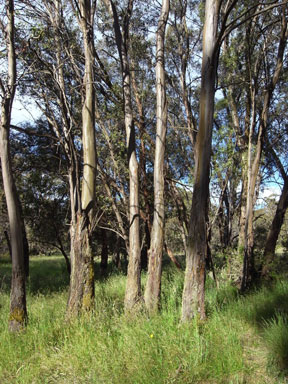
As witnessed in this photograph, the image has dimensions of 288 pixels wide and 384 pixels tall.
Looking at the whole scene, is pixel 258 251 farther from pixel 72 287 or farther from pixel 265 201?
pixel 72 287

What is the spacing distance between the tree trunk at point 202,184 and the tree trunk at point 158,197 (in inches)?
49.7

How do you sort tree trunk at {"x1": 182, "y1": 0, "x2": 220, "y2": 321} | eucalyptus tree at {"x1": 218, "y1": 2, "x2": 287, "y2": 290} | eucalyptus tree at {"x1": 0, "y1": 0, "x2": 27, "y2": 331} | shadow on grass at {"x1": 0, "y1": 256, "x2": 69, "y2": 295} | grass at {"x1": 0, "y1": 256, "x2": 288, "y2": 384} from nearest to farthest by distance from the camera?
grass at {"x1": 0, "y1": 256, "x2": 288, "y2": 384}
tree trunk at {"x1": 182, "y1": 0, "x2": 220, "y2": 321}
eucalyptus tree at {"x1": 0, "y1": 0, "x2": 27, "y2": 331}
eucalyptus tree at {"x1": 218, "y1": 2, "x2": 287, "y2": 290}
shadow on grass at {"x1": 0, "y1": 256, "x2": 69, "y2": 295}

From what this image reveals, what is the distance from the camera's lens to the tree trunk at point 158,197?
5.36 metres

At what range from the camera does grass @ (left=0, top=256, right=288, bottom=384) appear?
2807mm

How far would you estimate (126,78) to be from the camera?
6547 millimetres

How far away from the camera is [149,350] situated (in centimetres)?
311

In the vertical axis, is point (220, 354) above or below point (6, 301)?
above

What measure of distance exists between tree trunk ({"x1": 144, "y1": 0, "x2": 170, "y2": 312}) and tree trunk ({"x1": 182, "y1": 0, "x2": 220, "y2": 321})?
126cm

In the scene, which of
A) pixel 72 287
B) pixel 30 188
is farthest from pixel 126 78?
pixel 30 188

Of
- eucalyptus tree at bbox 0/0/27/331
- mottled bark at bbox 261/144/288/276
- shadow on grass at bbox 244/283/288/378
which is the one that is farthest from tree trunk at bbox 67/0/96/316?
mottled bark at bbox 261/144/288/276

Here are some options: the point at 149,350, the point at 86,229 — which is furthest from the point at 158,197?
the point at 149,350

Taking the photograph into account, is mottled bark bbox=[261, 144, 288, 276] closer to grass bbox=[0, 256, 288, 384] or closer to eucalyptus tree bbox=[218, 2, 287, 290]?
eucalyptus tree bbox=[218, 2, 287, 290]

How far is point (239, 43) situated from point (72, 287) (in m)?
9.00

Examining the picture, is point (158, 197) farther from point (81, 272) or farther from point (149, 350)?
point (149, 350)
